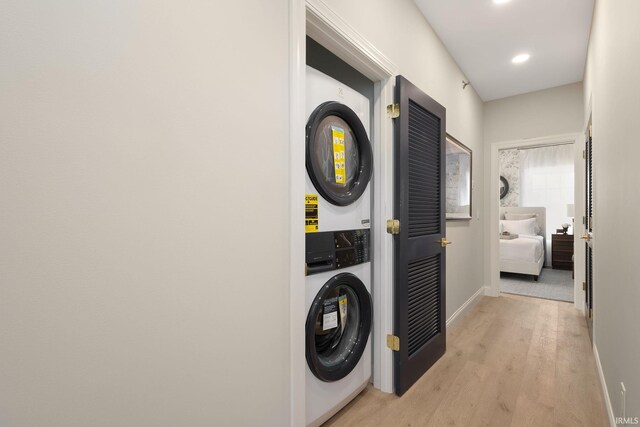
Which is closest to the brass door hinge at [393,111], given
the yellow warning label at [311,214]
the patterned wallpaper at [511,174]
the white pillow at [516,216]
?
the yellow warning label at [311,214]

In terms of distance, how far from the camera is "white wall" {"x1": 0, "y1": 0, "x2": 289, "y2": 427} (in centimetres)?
66

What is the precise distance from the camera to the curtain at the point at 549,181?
6391 mm

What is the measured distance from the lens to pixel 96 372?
0.76 m

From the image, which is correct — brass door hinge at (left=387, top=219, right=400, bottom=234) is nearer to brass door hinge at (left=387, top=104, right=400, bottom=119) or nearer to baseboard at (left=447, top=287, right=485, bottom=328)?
brass door hinge at (left=387, top=104, right=400, bottom=119)

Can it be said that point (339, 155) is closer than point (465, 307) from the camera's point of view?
Yes

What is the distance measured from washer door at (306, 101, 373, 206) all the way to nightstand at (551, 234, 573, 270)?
595 centimetres

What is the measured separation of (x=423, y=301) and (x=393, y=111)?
1.35 m

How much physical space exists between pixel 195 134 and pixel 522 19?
9.48 ft

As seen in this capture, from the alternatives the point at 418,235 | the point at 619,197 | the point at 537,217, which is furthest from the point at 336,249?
the point at 537,217

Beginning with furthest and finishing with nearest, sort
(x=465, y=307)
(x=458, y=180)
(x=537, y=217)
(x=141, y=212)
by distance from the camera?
(x=537, y=217)
(x=465, y=307)
(x=458, y=180)
(x=141, y=212)

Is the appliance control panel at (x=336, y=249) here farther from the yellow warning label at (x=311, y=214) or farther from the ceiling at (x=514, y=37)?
the ceiling at (x=514, y=37)

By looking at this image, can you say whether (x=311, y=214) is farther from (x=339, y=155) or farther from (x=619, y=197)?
(x=619, y=197)

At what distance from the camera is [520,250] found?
5.04 meters

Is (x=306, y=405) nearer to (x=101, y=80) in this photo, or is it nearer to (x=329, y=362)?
(x=329, y=362)
